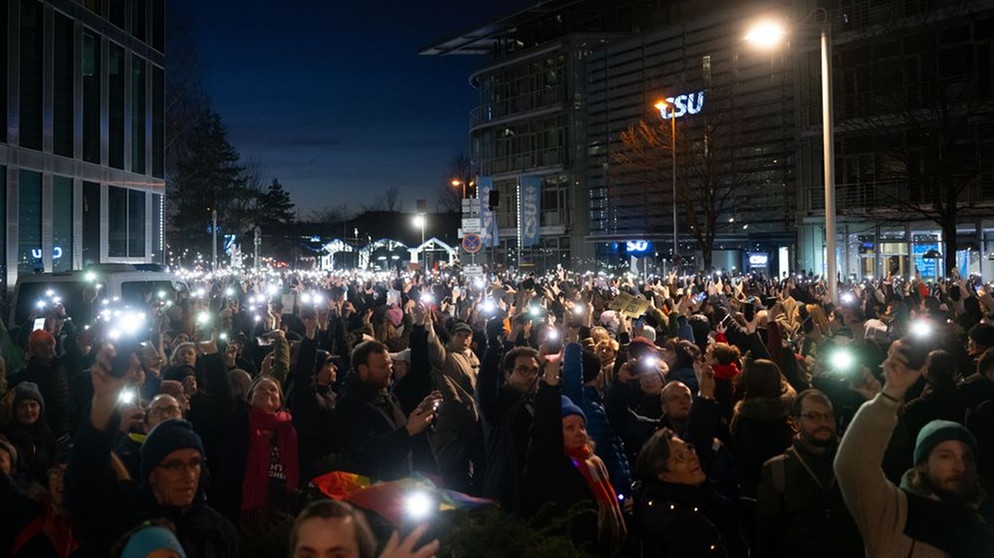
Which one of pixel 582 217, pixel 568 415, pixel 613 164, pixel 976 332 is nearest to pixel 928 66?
pixel 613 164

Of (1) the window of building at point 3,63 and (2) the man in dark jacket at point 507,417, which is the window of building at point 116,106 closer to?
(1) the window of building at point 3,63

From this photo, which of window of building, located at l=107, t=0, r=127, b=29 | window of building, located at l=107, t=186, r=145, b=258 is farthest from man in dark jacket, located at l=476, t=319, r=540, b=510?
window of building, located at l=107, t=0, r=127, b=29

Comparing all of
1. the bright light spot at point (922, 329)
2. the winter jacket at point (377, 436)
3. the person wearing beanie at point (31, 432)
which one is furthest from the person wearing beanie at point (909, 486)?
the person wearing beanie at point (31, 432)

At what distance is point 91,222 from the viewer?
1326 inches

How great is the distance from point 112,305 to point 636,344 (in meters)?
10.5

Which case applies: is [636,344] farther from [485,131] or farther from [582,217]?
[485,131]

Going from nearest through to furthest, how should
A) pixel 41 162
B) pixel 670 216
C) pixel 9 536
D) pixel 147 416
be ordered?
1. pixel 9 536
2. pixel 147 416
3. pixel 41 162
4. pixel 670 216

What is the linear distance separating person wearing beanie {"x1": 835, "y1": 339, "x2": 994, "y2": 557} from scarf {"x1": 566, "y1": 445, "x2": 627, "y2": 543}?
1249 mm

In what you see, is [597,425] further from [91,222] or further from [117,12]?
[117,12]

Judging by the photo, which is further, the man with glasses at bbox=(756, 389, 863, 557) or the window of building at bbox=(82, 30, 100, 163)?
the window of building at bbox=(82, 30, 100, 163)

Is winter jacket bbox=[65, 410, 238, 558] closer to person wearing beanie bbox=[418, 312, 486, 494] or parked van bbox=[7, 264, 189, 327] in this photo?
person wearing beanie bbox=[418, 312, 486, 494]

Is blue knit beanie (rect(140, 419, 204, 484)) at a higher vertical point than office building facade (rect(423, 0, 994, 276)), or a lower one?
lower

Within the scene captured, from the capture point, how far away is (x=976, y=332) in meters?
→ 8.23

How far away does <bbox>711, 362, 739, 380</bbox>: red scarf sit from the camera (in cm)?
765
